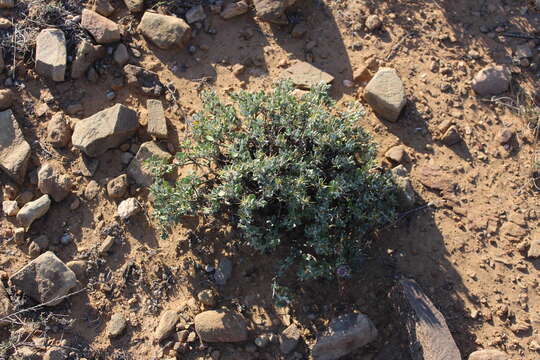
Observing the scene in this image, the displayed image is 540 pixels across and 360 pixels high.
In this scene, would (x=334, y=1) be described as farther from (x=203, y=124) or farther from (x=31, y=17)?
(x=31, y=17)

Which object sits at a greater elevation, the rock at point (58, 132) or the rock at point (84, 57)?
the rock at point (84, 57)

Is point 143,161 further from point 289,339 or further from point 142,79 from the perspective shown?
point 289,339

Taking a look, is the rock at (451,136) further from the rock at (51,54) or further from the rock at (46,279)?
the rock at (51,54)

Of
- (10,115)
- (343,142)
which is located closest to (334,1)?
(343,142)

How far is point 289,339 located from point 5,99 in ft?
10.3

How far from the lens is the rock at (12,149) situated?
4.48 metres

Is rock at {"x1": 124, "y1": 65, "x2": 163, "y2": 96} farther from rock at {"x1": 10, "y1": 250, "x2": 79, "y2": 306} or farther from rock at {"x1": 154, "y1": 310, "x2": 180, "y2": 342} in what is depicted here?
rock at {"x1": 154, "y1": 310, "x2": 180, "y2": 342}

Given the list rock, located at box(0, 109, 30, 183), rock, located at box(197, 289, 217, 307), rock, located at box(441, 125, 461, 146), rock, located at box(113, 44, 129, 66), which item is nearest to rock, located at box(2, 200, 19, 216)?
rock, located at box(0, 109, 30, 183)

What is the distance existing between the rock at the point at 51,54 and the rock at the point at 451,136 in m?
3.31

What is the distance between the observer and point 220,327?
157 inches

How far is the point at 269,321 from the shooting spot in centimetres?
411

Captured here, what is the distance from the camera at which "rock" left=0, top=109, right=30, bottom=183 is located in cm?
448

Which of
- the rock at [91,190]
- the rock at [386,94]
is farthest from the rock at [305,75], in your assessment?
the rock at [91,190]

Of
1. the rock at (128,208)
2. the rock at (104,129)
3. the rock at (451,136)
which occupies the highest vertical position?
the rock at (451,136)
